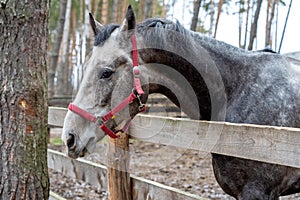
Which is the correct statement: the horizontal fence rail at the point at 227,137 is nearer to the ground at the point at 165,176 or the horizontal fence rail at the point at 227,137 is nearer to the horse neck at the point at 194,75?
the horse neck at the point at 194,75

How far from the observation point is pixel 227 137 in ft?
5.98

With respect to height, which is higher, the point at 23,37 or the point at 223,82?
the point at 23,37

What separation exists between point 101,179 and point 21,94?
3.99ft

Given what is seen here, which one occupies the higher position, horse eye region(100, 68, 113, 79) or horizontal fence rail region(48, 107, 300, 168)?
horse eye region(100, 68, 113, 79)

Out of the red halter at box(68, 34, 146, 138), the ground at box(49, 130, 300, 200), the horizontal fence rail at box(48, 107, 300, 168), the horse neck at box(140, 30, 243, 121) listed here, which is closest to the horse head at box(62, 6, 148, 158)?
the red halter at box(68, 34, 146, 138)

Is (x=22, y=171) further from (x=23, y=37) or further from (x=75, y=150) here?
(x=23, y=37)

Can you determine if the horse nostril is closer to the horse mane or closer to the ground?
the horse mane

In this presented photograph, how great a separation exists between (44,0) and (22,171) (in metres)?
1.08

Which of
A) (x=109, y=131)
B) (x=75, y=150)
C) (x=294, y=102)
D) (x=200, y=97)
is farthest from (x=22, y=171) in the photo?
(x=294, y=102)

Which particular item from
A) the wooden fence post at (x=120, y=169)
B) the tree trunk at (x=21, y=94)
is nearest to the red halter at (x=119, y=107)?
the tree trunk at (x=21, y=94)

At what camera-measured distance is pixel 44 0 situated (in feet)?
7.22

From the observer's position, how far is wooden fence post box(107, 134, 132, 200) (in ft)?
8.50

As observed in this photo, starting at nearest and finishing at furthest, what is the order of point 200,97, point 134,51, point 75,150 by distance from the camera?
1. point 75,150
2. point 134,51
3. point 200,97

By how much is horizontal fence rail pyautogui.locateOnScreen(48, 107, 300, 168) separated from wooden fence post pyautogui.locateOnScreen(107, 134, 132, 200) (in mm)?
118
